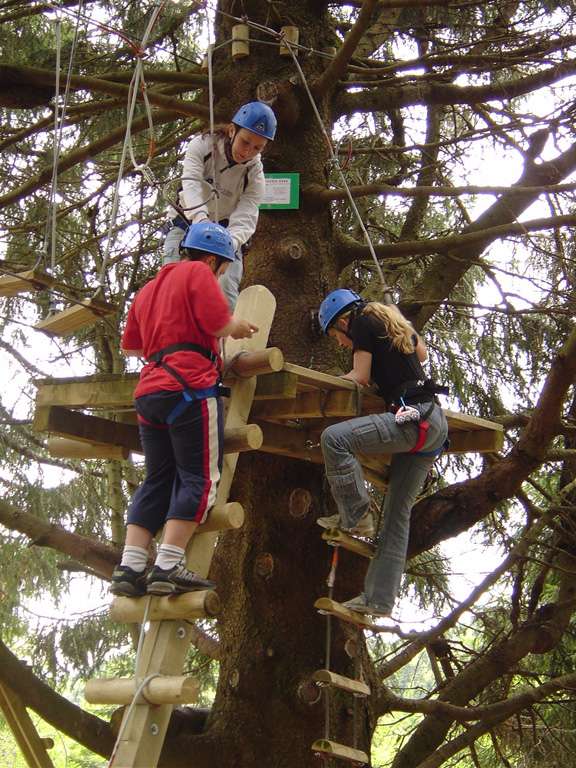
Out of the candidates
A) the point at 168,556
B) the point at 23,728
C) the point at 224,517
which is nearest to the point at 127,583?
the point at 168,556

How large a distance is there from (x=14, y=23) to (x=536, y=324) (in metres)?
3.90

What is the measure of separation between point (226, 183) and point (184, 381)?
1.44 m

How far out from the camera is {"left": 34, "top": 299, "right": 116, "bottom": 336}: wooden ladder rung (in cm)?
401

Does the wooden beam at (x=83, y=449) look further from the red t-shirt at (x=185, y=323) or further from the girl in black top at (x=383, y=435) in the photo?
the girl in black top at (x=383, y=435)

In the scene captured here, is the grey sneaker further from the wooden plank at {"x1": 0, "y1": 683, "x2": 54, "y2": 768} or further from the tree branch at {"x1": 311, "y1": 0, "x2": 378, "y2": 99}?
the tree branch at {"x1": 311, "y1": 0, "x2": 378, "y2": 99}

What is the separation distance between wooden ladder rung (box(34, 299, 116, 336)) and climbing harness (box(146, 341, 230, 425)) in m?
0.32

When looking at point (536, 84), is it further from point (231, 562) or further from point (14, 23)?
point (14, 23)

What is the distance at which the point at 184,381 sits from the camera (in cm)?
370

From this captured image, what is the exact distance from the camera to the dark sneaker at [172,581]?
11.4 feet

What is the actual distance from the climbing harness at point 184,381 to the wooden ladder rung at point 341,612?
95cm

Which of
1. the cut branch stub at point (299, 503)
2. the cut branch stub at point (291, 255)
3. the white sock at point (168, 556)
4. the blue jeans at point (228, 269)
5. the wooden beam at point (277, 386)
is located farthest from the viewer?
the cut branch stub at point (291, 255)

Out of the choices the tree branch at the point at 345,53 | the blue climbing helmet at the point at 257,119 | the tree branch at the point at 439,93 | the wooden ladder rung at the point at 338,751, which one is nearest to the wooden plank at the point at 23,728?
the wooden ladder rung at the point at 338,751

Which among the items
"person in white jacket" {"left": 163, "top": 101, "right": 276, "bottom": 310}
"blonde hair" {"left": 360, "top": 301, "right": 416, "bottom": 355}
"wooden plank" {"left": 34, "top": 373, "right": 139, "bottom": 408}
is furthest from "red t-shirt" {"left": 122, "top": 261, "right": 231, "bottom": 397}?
A: "blonde hair" {"left": 360, "top": 301, "right": 416, "bottom": 355}

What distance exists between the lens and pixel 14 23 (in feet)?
22.0
